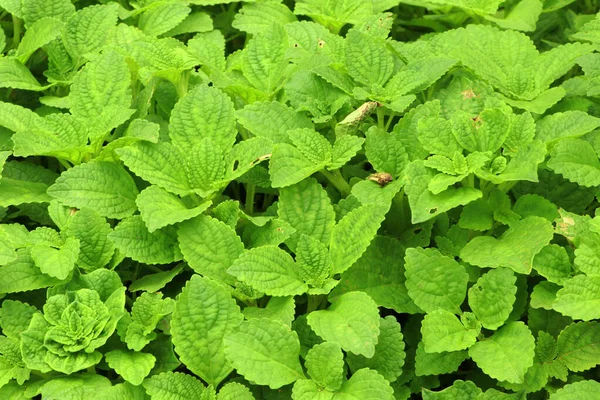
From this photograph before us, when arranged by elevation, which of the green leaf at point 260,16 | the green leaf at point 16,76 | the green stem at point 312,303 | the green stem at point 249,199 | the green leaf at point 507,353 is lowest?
the green stem at point 312,303

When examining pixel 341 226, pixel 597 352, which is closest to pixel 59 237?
pixel 341 226

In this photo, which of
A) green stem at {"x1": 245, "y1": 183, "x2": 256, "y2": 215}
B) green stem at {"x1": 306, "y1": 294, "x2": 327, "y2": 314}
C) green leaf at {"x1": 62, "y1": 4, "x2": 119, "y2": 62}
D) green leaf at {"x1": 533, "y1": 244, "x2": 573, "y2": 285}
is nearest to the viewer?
green leaf at {"x1": 533, "y1": 244, "x2": 573, "y2": 285}

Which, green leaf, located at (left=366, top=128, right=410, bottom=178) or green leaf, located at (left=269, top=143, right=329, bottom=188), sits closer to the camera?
green leaf, located at (left=269, top=143, right=329, bottom=188)

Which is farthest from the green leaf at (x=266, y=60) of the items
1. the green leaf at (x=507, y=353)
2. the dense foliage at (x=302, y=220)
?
the green leaf at (x=507, y=353)

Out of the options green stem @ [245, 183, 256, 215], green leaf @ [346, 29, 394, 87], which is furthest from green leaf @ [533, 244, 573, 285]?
green stem @ [245, 183, 256, 215]

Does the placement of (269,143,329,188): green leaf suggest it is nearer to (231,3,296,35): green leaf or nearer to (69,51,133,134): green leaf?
(69,51,133,134): green leaf

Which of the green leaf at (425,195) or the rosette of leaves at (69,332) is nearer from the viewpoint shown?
the rosette of leaves at (69,332)

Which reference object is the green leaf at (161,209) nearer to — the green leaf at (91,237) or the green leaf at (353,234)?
the green leaf at (91,237)

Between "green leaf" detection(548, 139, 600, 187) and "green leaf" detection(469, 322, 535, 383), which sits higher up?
"green leaf" detection(548, 139, 600, 187)
